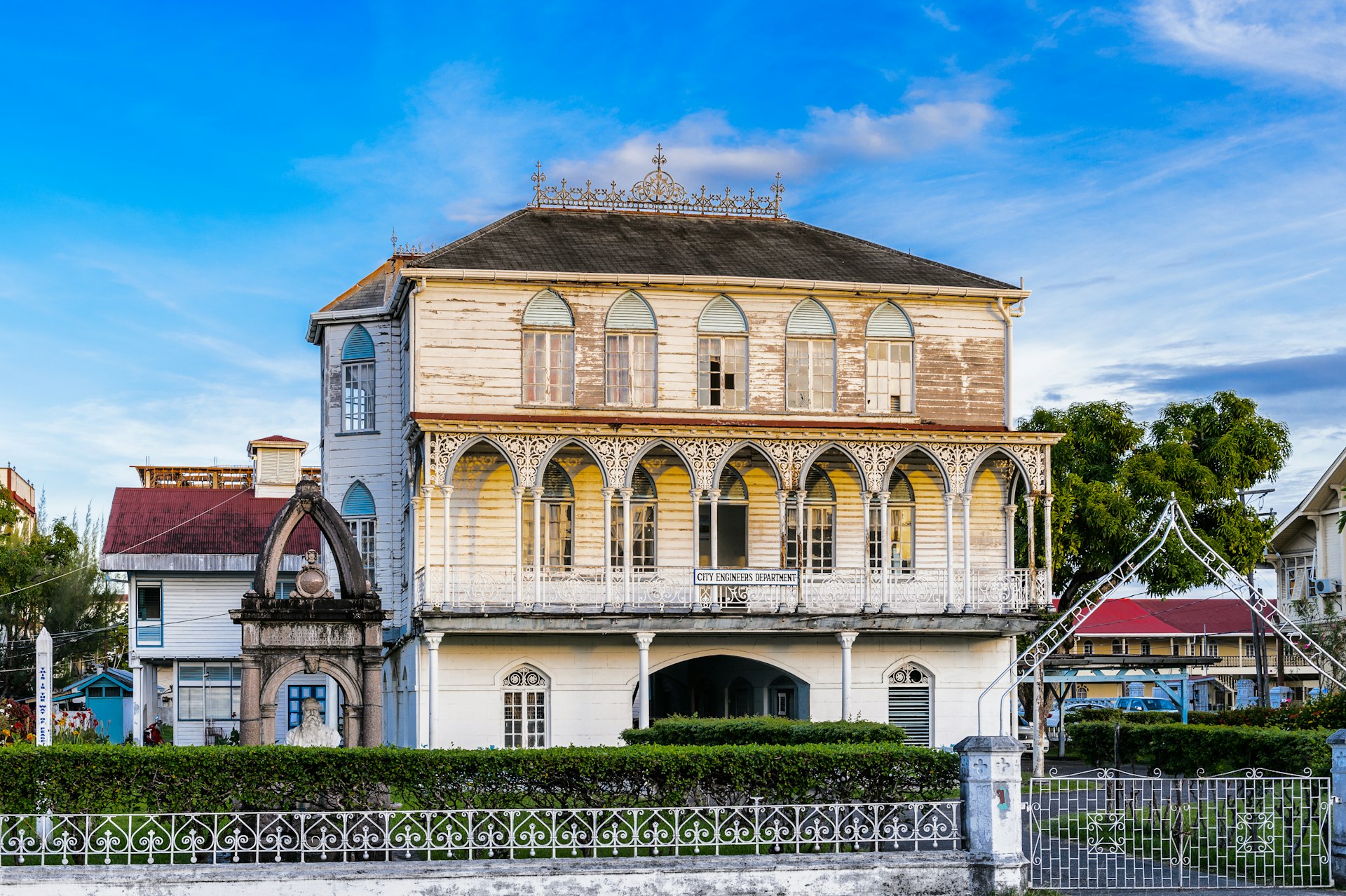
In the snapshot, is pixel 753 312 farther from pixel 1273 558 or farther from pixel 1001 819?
pixel 1273 558

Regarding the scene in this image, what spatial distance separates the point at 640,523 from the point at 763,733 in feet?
31.8

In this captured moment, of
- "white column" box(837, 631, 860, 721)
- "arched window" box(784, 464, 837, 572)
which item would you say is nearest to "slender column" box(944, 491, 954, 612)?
"white column" box(837, 631, 860, 721)

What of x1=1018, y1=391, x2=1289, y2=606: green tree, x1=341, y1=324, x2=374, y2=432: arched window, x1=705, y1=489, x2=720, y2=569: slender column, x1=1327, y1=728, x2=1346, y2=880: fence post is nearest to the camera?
x1=1327, y1=728, x2=1346, y2=880: fence post

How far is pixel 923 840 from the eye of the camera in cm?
1703

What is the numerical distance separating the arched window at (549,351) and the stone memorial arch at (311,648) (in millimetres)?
11393

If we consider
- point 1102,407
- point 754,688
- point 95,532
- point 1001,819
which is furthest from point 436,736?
point 95,532

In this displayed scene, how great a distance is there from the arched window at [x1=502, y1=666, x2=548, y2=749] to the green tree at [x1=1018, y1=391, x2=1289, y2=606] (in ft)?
46.8

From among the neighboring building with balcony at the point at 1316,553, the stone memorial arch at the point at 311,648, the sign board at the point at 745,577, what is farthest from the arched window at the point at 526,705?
the neighboring building with balcony at the point at 1316,553

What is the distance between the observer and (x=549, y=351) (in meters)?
32.7

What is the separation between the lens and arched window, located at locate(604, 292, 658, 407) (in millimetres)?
32906

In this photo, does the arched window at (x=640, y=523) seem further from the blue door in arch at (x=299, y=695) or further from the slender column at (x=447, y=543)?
the blue door in arch at (x=299, y=695)

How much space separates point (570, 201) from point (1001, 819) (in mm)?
22537

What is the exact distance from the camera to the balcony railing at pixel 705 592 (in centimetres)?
3070

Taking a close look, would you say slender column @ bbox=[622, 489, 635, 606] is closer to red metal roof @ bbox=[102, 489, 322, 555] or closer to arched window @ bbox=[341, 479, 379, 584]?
arched window @ bbox=[341, 479, 379, 584]
